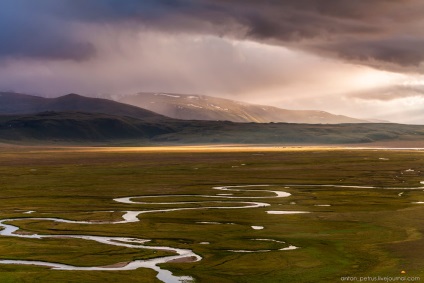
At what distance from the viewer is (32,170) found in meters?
154

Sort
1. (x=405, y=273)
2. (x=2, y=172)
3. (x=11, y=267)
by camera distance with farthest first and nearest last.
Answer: (x=2, y=172)
(x=11, y=267)
(x=405, y=273)

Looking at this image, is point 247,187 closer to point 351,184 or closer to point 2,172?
point 351,184

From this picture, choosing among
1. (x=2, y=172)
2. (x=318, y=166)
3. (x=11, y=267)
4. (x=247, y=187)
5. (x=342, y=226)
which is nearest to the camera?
(x=11, y=267)

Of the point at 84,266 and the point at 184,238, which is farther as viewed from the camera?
the point at 184,238

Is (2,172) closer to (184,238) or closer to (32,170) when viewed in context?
(32,170)

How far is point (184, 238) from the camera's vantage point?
192 feet

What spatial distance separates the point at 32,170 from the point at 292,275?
4743 inches

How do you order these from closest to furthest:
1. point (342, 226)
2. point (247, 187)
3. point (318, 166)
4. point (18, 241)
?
point (18, 241) < point (342, 226) < point (247, 187) < point (318, 166)

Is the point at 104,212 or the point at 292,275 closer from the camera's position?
the point at 292,275

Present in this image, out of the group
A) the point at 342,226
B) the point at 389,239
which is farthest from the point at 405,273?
the point at 342,226

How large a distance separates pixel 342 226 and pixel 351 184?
50.4 metres

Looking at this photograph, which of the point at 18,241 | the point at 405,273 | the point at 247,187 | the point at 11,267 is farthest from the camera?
the point at 247,187

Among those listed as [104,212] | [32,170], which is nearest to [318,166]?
[32,170]

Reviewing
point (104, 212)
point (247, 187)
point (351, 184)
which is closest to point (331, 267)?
point (104, 212)
